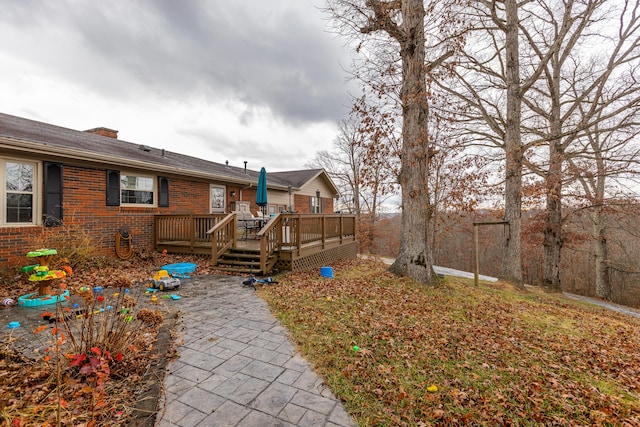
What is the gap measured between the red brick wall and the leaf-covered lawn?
19.4ft

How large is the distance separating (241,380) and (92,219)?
764 centimetres

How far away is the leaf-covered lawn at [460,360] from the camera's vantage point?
90.0 inches

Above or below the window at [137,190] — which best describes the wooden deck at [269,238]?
below

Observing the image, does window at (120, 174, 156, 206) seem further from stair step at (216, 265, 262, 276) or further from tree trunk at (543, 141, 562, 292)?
tree trunk at (543, 141, 562, 292)

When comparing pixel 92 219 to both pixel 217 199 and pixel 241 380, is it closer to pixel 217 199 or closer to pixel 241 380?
pixel 217 199

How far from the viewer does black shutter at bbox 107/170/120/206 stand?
796 cm

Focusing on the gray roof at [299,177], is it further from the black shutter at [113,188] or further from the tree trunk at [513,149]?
the tree trunk at [513,149]

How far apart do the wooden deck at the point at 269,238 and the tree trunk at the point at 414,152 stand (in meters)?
2.79

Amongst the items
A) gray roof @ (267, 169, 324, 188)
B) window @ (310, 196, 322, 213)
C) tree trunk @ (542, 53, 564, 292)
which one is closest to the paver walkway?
tree trunk @ (542, 53, 564, 292)

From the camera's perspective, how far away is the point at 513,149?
8.69 m

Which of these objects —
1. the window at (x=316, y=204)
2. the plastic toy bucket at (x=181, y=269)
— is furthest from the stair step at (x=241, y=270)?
the window at (x=316, y=204)

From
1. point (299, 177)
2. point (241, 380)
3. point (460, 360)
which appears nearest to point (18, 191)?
point (241, 380)

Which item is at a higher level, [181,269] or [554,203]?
[554,203]

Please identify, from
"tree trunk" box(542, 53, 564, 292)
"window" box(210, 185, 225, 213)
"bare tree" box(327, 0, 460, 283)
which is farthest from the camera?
"window" box(210, 185, 225, 213)
